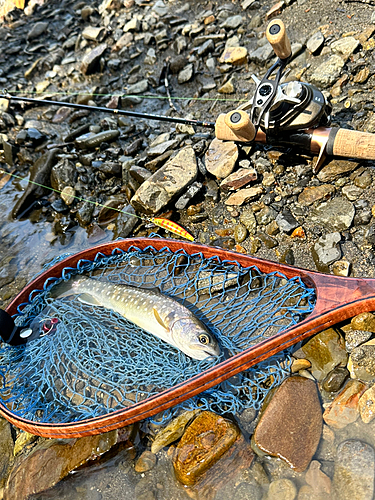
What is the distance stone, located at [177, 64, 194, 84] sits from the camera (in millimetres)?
6861

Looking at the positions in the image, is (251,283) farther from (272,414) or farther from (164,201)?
(164,201)

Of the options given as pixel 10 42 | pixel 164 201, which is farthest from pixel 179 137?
pixel 10 42

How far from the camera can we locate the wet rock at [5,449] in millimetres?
3417

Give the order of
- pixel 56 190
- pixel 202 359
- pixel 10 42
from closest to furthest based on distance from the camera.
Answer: pixel 202 359 < pixel 56 190 < pixel 10 42

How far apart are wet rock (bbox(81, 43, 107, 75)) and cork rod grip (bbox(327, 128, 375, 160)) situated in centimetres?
612

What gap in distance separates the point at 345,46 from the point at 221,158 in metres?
2.48

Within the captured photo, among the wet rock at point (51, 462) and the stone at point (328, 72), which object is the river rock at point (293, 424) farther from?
the stone at point (328, 72)

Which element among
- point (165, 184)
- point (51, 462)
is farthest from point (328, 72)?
point (51, 462)

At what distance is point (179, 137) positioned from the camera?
5574mm

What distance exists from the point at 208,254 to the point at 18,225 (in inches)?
135

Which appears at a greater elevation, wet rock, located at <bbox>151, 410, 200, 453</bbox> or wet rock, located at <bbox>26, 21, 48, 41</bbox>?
wet rock, located at <bbox>26, 21, 48, 41</bbox>

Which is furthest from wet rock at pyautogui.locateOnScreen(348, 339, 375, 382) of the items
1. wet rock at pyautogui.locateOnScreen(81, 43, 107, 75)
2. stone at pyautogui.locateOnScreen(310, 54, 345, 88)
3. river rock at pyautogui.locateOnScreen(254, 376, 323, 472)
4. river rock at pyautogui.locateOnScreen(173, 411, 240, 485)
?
wet rock at pyautogui.locateOnScreen(81, 43, 107, 75)

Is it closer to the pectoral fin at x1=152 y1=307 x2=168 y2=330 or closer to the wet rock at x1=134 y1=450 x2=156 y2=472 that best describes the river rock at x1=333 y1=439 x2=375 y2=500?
the wet rock at x1=134 y1=450 x2=156 y2=472

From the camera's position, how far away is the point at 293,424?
120 inches
